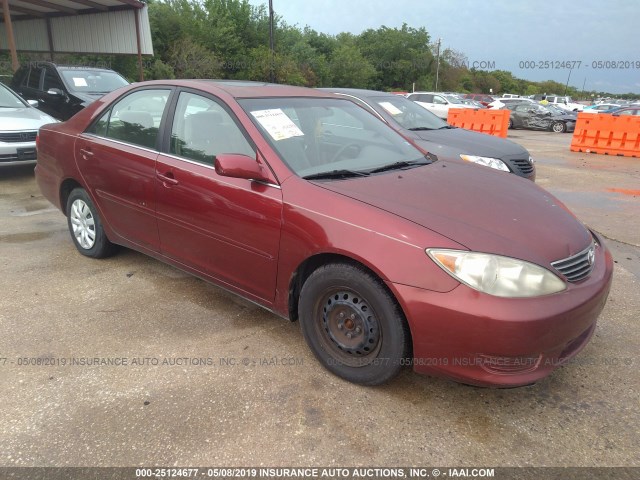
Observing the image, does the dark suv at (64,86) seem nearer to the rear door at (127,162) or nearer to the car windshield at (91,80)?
the car windshield at (91,80)

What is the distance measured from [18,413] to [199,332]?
106 centimetres

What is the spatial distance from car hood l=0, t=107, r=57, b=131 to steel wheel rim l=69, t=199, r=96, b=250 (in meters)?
3.77

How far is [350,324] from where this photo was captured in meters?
2.49

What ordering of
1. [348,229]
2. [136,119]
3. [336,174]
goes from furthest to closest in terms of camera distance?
[136,119]
[336,174]
[348,229]

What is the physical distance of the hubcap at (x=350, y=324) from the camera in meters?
2.39

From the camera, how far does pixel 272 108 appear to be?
9.99 feet

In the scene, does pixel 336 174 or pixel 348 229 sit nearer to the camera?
pixel 348 229

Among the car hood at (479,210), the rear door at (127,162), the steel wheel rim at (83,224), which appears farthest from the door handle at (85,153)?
the car hood at (479,210)

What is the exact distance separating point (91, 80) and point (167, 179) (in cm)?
796

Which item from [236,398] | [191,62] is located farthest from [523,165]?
[191,62]

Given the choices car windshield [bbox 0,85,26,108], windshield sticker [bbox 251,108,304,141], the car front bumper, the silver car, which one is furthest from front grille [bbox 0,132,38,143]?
the car front bumper

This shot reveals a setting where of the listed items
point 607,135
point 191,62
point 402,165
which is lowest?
point 607,135

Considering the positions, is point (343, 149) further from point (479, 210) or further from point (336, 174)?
point (479, 210)

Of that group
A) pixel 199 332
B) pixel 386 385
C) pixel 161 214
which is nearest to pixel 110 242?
pixel 161 214
